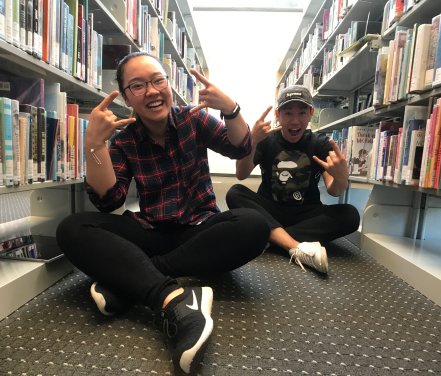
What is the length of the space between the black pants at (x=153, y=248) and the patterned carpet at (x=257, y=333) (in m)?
0.10

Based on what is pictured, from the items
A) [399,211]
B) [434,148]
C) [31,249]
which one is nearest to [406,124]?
[434,148]

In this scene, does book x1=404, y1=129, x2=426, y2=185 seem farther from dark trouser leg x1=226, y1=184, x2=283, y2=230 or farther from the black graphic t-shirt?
dark trouser leg x1=226, y1=184, x2=283, y2=230

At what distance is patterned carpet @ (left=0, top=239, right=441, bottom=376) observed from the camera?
580 millimetres

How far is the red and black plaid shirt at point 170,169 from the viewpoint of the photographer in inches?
37.8

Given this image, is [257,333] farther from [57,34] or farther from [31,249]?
[57,34]

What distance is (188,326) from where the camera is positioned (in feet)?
1.96

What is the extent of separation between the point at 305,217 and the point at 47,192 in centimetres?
121

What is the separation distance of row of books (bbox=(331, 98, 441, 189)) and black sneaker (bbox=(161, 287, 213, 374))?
2.59 feet

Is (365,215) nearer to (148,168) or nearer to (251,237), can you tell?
(251,237)

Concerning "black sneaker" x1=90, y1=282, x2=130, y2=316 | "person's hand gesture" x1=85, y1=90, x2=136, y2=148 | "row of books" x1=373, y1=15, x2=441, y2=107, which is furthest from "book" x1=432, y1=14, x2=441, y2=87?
"black sneaker" x1=90, y1=282, x2=130, y2=316

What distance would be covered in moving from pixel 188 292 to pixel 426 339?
1.78ft

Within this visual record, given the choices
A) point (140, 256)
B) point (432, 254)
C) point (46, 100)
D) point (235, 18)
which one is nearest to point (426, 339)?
point (432, 254)

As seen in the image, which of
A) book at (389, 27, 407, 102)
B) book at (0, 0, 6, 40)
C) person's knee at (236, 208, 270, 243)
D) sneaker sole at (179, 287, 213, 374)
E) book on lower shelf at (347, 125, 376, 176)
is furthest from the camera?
book on lower shelf at (347, 125, 376, 176)

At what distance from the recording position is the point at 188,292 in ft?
2.22
